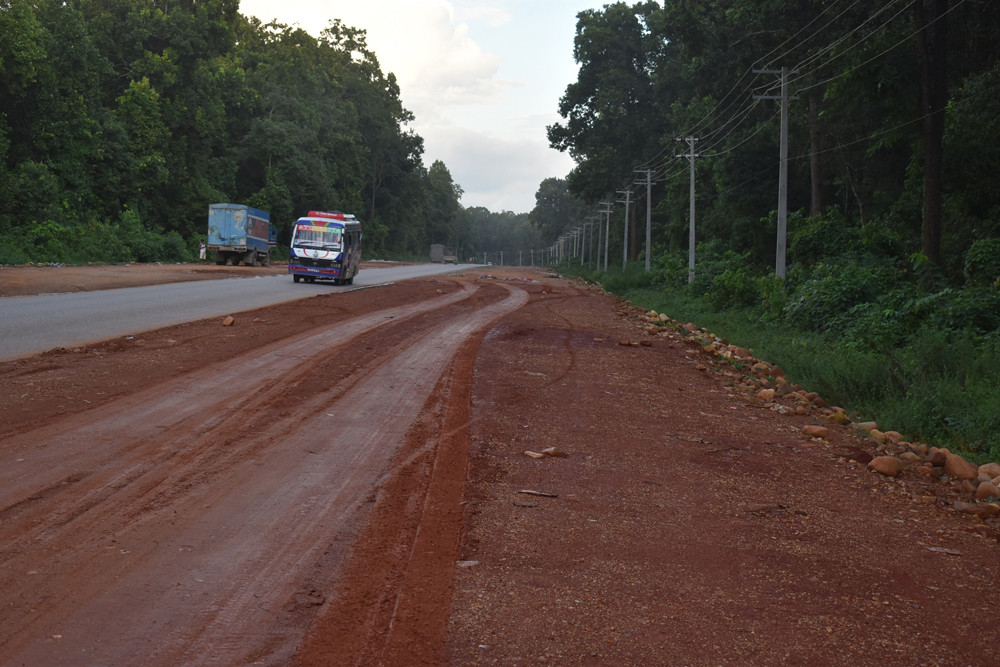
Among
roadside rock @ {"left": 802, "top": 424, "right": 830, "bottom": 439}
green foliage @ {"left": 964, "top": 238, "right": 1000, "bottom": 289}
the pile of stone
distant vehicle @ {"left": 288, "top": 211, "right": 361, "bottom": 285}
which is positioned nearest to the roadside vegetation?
green foliage @ {"left": 964, "top": 238, "right": 1000, "bottom": 289}

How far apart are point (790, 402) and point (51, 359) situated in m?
10.2

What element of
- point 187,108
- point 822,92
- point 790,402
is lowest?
point 790,402

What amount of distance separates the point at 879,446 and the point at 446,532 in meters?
6.30

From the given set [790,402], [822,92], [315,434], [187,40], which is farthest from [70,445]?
[187,40]

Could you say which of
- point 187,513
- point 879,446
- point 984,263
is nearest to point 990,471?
point 879,446

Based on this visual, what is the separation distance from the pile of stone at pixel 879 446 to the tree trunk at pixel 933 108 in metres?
8.20

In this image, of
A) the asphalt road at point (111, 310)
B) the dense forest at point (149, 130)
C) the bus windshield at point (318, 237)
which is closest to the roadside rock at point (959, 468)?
the asphalt road at point (111, 310)

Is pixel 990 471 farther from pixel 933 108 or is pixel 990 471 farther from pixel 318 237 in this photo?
pixel 318 237

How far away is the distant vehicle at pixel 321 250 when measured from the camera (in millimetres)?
33281

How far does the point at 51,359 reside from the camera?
11.2 m

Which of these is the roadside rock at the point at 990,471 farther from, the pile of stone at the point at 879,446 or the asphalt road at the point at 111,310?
the asphalt road at the point at 111,310

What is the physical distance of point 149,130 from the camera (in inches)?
2090

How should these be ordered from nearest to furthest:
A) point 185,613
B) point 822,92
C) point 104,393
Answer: point 185,613 < point 104,393 < point 822,92

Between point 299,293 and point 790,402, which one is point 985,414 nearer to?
point 790,402
